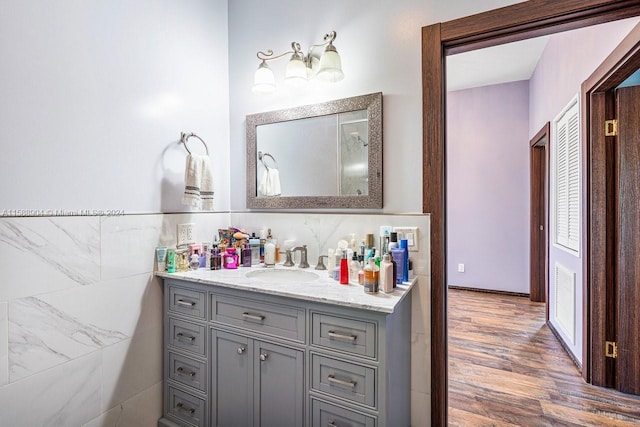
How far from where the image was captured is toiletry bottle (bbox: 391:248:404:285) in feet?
4.92

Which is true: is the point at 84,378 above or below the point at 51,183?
below

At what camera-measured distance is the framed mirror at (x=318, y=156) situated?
1728 millimetres

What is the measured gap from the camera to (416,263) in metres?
1.62

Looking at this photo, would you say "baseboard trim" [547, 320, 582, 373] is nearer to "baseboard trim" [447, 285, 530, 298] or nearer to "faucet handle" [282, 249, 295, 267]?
"baseboard trim" [447, 285, 530, 298]

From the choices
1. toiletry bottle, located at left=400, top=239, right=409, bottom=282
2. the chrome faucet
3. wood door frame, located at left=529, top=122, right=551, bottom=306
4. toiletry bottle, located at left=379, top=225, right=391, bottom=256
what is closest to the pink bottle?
the chrome faucet

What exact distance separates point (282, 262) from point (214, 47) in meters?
1.41

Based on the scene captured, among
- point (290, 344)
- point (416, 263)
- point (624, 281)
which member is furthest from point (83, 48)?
point (624, 281)

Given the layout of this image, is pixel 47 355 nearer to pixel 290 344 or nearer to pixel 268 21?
pixel 290 344

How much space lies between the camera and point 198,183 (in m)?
1.82

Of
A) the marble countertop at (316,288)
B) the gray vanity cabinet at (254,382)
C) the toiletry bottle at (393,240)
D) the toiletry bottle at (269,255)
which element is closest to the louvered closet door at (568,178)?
the toiletry bottle at (393,240)

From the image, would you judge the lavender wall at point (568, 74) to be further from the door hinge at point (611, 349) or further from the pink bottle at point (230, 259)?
the pink bottle at point (230, 259)

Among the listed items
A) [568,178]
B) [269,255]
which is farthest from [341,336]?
[568,178]

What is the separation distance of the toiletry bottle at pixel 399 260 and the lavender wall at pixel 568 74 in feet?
5.41

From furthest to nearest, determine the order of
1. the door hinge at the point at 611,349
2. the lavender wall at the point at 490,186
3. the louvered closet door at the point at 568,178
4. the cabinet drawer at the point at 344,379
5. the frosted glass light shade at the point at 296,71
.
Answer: the lavender wall at the point at 490,186 → the louvered closet door at the point at 568,178 → the door hinge at the point at 611,349 → the frosted glass light shade at the point at 296,71 → the cabinet drawer at the point at 344,379
